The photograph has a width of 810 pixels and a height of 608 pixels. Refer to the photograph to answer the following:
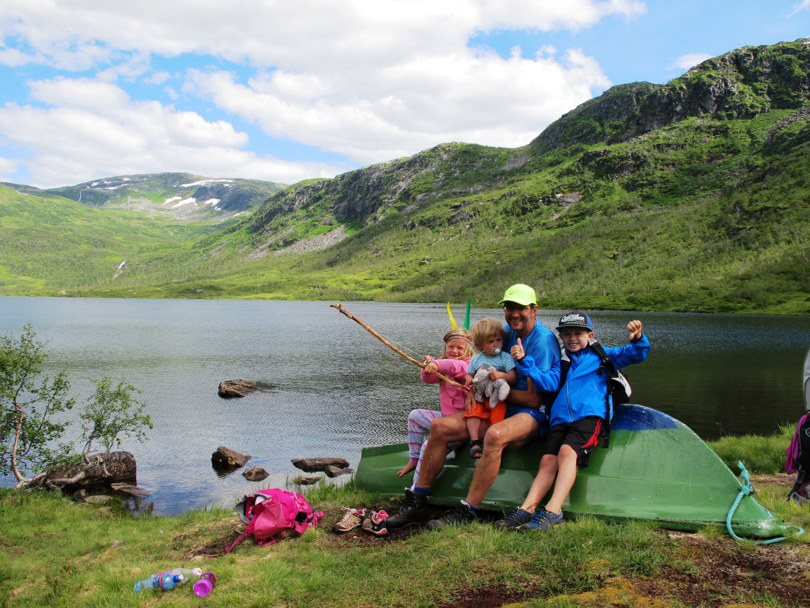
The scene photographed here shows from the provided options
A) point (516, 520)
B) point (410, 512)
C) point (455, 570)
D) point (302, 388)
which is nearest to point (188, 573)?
point (410, 512)

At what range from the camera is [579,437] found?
7180 millimetres

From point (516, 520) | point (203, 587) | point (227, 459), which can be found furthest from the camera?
point (227, 459)

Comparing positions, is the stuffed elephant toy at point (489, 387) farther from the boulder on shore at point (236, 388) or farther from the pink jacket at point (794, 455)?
the boulder on shore at point (236, 388)

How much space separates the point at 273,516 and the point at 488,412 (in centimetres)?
380

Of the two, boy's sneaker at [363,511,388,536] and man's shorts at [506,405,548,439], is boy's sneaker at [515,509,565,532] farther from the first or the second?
boy's sneaker at [363,511,388,536]

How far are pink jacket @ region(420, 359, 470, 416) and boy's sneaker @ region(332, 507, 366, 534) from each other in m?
Result: 2.12

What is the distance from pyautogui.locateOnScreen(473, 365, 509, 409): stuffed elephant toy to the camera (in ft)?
24.0

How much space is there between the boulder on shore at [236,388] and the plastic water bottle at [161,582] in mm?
30142

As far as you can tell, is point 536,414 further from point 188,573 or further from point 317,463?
point 317,463

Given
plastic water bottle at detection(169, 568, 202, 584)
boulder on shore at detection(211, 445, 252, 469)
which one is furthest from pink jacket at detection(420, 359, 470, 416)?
boulder on shore at detection(211, 445, 252, 469)

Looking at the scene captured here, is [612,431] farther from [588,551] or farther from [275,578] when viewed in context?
[275,578]

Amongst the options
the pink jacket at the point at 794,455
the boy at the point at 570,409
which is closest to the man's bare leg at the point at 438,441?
the boy at the point at 570,409

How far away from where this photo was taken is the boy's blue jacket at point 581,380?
23.9ft

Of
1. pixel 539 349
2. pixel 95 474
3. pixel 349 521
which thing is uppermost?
pixel 539 349
